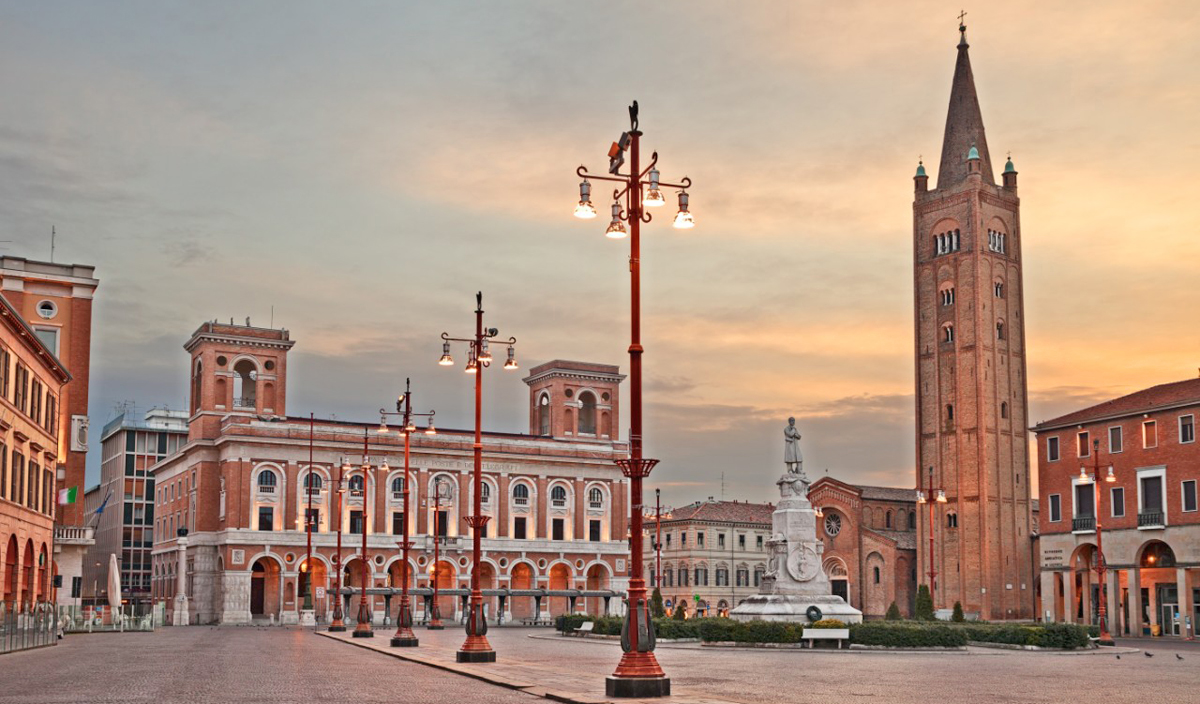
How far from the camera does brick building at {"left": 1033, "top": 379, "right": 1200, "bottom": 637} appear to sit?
222ft

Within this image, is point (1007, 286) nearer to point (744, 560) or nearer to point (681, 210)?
point (744, 560)

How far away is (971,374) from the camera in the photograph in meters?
92.2

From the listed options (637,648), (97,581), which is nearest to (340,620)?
(637,648)

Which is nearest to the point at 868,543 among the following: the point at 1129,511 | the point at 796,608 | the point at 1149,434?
the point at 1129,511

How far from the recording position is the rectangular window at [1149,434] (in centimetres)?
7012

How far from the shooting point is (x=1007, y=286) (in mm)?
94938

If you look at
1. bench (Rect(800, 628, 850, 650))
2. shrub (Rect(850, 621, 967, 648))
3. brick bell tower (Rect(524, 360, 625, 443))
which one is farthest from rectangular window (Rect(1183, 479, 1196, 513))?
brick bell tower (Rect(524, 360, 625, 443))

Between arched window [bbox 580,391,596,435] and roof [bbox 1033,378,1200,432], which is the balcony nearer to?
roof [bbox 1033,378,1200,432]

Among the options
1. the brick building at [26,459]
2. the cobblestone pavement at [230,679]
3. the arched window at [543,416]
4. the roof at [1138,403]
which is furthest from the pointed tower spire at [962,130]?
the cobblestone pavement at [230,679]

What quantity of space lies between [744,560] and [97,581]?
6683 centimetres

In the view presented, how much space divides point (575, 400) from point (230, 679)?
89.1 meters

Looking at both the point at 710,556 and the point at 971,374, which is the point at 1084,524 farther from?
the point at 710,556

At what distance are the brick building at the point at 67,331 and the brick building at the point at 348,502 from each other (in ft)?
63.8

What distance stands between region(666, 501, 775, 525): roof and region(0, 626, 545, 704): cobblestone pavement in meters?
89.6
